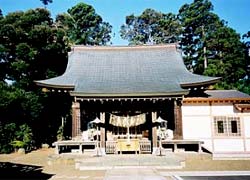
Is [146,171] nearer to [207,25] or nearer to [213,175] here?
[213,175]

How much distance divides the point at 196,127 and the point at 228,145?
2090 mm

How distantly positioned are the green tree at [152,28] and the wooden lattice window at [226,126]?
28716mm

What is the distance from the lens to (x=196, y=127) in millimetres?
16531

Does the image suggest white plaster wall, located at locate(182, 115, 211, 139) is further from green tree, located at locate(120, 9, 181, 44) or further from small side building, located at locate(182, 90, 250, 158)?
green tree, located at locate(120, 9, 181, 44)

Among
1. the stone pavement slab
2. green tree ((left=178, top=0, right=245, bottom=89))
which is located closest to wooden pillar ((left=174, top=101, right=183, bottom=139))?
the stone pavement slab

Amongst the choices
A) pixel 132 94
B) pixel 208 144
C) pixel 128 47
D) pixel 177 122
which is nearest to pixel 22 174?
pixel 132 94

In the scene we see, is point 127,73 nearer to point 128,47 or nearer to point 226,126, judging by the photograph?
point 128,47

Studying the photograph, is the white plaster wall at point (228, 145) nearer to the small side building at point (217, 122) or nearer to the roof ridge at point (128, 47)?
the small side building at point (217, 122)

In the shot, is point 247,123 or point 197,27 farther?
point 197,27

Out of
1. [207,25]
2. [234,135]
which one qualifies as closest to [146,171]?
[234,135]

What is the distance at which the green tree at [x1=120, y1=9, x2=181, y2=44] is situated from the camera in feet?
146

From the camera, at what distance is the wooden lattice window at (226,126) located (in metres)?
16.6

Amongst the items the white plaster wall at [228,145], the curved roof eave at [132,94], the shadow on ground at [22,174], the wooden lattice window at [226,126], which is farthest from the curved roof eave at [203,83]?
the shadow on ground at [22,174]

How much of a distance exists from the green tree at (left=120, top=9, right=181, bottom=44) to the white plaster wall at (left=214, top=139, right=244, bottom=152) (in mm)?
29306
